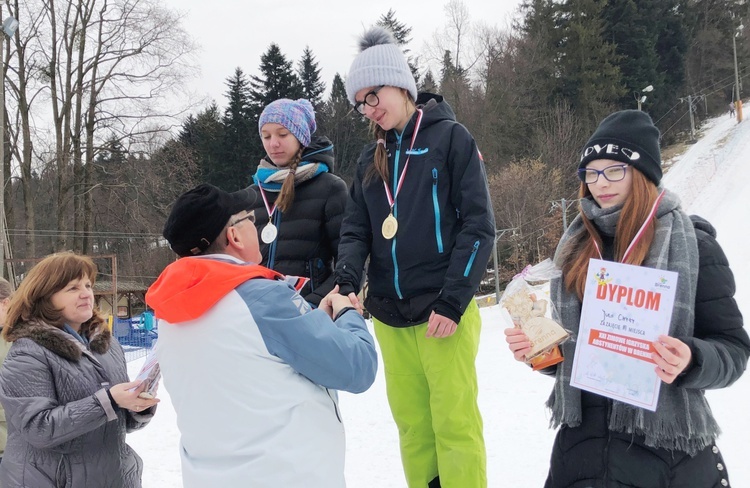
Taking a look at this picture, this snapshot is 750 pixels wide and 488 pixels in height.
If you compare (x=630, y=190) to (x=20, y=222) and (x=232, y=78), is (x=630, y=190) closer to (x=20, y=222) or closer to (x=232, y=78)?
(x=20, y=222)

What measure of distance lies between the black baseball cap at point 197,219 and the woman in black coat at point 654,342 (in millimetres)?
1066

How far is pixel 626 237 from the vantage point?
1.94 metres

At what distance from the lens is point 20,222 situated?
2394 centimetres

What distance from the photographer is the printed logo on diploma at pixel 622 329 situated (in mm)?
1743

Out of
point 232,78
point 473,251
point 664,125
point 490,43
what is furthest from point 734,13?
point 473,251

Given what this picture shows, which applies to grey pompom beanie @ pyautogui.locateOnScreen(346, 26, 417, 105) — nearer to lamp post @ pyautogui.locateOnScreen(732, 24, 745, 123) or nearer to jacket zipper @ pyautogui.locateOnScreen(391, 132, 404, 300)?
jacket zipper @ pyautogui.locateOnScreen(391, 132, 404, 300)

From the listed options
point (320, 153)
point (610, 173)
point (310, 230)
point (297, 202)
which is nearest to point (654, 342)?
point (610, 173)

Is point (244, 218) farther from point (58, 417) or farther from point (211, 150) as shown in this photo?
point (211, 150)

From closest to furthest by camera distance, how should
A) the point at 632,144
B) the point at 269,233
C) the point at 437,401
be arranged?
the point at 632,144 < the point at 437,401 < the point at 269,233

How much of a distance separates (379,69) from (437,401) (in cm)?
161

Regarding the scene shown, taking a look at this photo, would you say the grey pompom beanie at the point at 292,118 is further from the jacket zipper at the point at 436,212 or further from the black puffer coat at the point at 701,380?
the black puffer coat at the point at 701,380

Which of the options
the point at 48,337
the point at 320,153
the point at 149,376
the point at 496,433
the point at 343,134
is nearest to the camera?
the point at 149,376

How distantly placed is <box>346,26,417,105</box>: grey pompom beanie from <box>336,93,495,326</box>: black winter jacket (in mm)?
191

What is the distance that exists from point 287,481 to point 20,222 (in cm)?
2660
